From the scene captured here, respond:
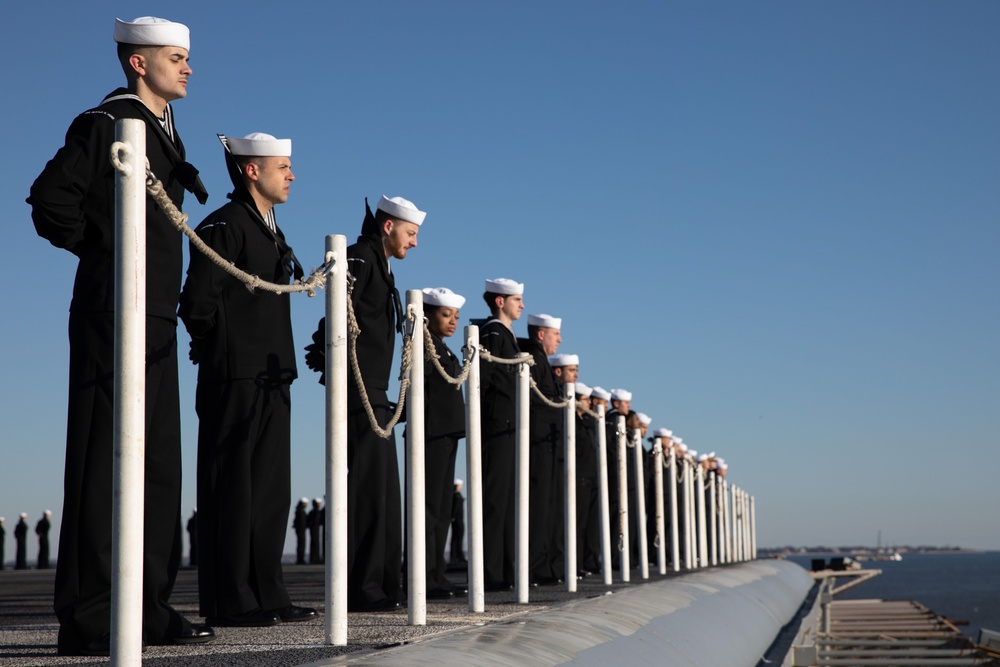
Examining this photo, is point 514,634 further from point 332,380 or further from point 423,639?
point 332,380

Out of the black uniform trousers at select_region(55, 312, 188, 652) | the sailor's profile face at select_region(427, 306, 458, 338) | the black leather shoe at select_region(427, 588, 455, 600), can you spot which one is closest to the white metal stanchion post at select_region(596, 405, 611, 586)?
the sailor's profile face at select_region(427, 306, 458, 338)

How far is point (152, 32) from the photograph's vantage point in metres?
4.89

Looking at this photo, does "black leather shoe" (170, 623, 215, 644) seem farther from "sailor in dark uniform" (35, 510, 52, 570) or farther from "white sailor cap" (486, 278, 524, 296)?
"sailor in dark uniform" (35, 510, 52, 570)

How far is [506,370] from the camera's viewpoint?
10.3 metres

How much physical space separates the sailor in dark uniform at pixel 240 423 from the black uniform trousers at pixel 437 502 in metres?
2.26

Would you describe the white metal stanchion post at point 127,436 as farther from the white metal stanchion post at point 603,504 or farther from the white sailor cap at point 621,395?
the white sailor cap at point 621,395

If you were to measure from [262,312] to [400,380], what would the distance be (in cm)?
73

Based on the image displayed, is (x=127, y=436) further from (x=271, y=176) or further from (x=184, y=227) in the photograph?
(x=271, y=176)

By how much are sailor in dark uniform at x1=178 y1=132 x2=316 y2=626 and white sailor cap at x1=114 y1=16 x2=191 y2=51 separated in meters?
1.09

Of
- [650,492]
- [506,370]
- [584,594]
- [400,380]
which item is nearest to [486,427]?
[506,370]

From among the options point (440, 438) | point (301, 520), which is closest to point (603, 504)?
point (440, 438)

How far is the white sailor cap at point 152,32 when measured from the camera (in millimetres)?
4883

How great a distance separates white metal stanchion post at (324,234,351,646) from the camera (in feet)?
15.4

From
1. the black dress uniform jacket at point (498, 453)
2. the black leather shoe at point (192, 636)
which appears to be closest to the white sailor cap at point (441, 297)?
the black dress uniform jacket at point (498, 453)
